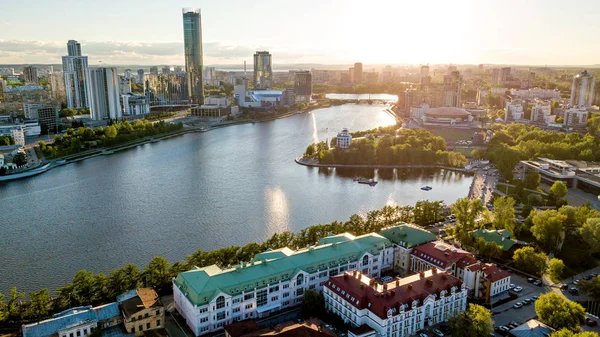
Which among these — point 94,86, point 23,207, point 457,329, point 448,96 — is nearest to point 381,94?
point 448,96

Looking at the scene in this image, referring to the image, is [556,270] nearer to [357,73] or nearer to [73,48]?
[73,48]

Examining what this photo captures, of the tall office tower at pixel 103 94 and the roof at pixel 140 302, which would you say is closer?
the roof at pixel 140 302

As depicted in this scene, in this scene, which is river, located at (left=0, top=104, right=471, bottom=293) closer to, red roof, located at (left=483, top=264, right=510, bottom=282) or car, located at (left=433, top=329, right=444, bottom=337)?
red roof, located at (left=483, top=264, right=510, bottom=282)

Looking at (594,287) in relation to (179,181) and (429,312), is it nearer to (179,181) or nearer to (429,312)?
(429,312)

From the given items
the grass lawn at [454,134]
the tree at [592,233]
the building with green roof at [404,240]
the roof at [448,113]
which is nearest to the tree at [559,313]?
the building with green roof at [404,240]

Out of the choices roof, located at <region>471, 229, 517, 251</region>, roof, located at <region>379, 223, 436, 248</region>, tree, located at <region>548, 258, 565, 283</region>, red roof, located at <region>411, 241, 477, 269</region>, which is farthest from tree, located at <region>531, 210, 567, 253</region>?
roof, located at <region>379, 223, 436, 248</region>

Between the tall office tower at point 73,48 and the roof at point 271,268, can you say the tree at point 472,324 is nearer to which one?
the roof at point 271,268
